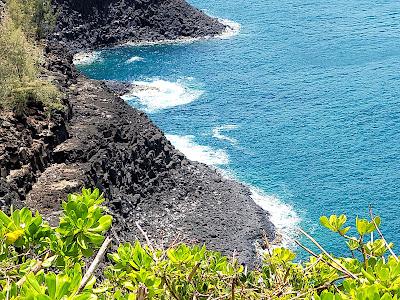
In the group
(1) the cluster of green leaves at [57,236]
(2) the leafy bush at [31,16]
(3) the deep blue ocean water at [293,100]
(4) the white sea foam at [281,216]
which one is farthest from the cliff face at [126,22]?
(1) the cluster of green leaves at [57,236]

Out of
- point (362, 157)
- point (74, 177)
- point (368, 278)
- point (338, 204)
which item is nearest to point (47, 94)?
point (74, 177)

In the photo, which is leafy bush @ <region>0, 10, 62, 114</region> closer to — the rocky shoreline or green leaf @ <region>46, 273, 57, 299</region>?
the rocky shoreline

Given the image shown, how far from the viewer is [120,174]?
1619 inches

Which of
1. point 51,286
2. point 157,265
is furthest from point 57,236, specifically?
point 51,286

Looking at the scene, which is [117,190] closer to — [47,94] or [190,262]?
[47,94]

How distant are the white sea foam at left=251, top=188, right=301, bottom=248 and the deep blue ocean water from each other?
103 mm

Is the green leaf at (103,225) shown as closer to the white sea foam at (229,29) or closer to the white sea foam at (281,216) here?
the white sea foam at (281,216)

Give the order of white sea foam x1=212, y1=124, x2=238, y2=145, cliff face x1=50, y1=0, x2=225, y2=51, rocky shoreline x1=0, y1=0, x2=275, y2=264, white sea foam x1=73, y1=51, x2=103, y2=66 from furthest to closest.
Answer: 1. cliff face x1=50, y1=0, x2=225, y2=51
2. white sea foam x1=73, y1=51, x2=103, y2=66
3. white sea foam x1=212, y1=124, x2=238, y2=145
4. rocky shoreline x1=0, y1=0, x2=275, y2=264

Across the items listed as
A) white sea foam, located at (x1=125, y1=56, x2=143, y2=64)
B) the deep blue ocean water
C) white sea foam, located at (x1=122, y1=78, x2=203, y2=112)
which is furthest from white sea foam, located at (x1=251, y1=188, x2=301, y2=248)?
white sea foam, located at (x1=125, y1=56, x2=143, y2=64)

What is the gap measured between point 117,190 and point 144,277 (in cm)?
3373

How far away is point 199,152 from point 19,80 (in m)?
17.4

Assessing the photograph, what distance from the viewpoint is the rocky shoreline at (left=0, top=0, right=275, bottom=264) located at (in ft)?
116

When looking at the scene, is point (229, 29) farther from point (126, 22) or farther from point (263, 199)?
point (263, 199)

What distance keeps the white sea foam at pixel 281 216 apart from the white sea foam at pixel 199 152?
17.0 ft
